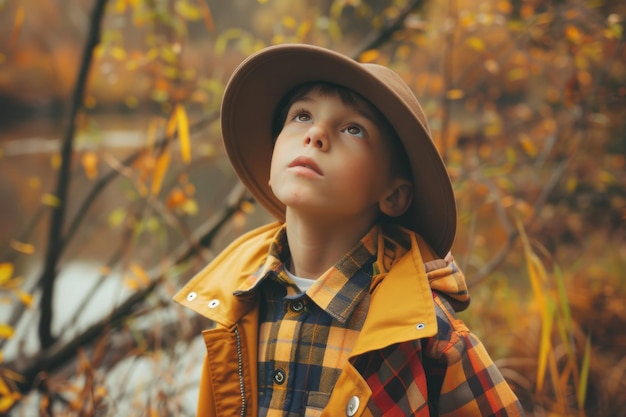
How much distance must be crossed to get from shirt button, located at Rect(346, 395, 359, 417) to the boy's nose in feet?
1.43

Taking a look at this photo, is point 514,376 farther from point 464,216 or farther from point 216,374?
point 216,374

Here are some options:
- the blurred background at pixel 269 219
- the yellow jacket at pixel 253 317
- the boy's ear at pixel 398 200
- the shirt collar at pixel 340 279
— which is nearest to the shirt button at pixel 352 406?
the yellow jacket at pixel 253 317

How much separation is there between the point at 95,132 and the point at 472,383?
191cm

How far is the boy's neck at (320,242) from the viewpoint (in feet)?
4.22

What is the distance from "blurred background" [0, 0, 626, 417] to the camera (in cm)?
234

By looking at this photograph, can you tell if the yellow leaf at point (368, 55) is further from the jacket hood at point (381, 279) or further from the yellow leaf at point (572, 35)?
the jacket hood at point (381, 279)

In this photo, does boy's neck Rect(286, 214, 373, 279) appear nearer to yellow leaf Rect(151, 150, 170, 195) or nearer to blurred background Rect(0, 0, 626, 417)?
blurred background Rect(0, 0, 626, 417)

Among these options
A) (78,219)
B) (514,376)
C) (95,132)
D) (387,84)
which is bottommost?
(514,376)

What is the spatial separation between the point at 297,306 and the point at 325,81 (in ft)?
1.42

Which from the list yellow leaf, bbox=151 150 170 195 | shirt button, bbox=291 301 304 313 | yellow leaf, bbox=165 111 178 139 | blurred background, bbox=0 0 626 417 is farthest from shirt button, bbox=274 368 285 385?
yellow leaf, bbox=165 111 178 139

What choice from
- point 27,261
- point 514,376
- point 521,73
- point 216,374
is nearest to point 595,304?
point 514,376

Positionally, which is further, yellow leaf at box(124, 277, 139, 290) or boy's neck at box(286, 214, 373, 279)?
yellow leaf at box(124, 277, 139, 290)

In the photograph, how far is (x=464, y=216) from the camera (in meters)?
2.70

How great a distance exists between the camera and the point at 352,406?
1.13 m
